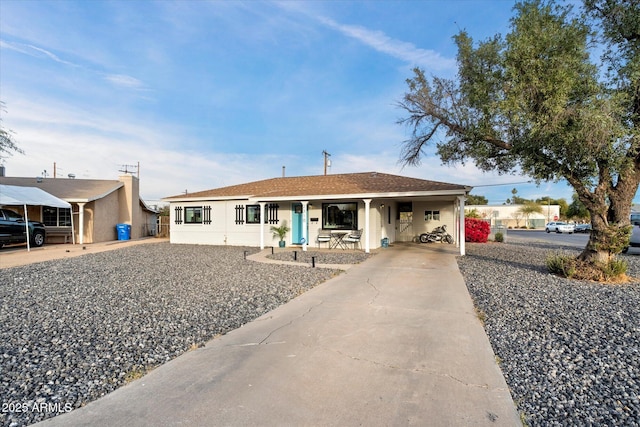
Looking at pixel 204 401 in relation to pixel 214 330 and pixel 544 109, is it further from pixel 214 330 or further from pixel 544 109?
pixel 544 109

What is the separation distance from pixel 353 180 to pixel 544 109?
1050cm

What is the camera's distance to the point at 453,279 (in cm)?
788

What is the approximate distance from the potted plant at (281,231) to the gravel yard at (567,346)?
9.89 m

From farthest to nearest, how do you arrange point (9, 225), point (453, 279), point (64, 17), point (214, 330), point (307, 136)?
point (307, 136) < point (9, 225) < point (64, 17) < point (453, 279) < point (214, 330)

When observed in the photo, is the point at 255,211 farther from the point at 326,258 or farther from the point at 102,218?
the point at 102,218

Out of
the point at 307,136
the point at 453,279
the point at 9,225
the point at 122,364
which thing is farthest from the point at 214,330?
the point at 307,136

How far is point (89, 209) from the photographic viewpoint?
62.6ft

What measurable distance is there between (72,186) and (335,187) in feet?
55.8

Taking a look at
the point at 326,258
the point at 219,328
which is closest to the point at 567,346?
the point at 219,328

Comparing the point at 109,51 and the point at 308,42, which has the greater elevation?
the point at 308,42

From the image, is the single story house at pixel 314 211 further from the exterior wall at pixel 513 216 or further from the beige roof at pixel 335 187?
the exterior wall at pixel 513 216

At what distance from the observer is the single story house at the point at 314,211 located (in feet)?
47.2

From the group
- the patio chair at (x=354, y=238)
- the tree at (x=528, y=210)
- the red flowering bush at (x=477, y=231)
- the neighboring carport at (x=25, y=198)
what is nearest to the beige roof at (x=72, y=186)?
the neighboring carport at (x=25, y=198)

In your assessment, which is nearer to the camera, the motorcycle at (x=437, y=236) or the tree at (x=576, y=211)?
the motorcycle at (x=437, y=236)
